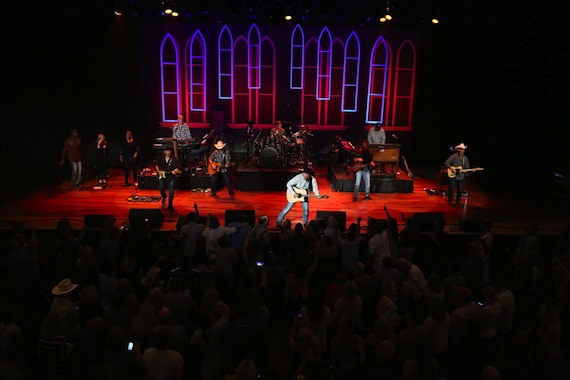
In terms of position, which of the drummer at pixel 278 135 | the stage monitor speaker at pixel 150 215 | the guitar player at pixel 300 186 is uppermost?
the drummer at pixel 278 135

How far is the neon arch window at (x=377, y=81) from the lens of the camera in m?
17.0

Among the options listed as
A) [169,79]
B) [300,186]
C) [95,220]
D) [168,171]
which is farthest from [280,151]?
[95,220]

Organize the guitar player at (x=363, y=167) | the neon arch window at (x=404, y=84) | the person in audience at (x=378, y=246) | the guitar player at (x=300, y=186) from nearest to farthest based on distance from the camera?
the person in audience at (x=378, y=246) → the guitar player at (x=300, y=186) → the guitar player at (x=363, y=167) → the neon arch window at (x=404, y=84)

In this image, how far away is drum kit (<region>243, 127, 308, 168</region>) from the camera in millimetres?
13734

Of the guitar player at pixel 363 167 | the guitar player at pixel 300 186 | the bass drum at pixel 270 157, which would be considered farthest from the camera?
the bass drum at pixel 270 157

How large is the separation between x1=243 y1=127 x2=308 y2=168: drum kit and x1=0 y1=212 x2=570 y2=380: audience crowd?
5610 millimetres

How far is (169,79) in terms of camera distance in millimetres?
17281

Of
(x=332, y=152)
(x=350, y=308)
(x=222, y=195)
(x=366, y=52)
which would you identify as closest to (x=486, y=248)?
(x=350, y=308)

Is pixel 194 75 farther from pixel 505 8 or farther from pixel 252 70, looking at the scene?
pixel 505 8

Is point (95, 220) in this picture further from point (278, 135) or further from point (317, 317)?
point (278, 135)

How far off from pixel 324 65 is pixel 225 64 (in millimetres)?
2930

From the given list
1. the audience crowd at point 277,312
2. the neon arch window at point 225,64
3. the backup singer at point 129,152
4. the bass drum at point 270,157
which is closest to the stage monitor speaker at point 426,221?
the audience crowd at point 277,312

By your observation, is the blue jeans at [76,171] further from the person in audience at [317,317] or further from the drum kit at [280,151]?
the person in audience at [317,317]

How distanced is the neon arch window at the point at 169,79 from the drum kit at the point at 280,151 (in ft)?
12.1
